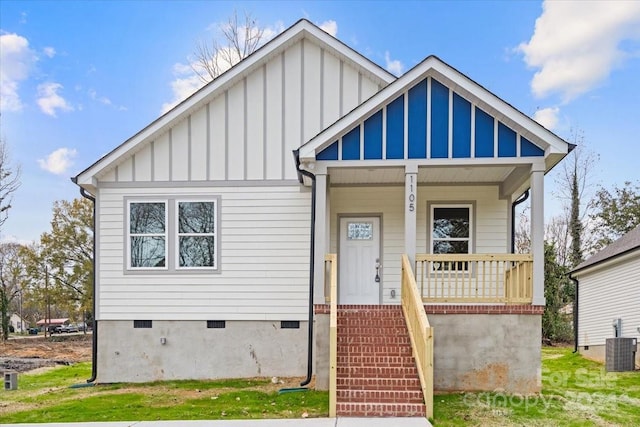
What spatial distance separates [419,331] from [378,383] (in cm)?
96

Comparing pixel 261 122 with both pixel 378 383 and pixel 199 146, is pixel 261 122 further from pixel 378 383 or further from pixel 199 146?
pixel 378 383

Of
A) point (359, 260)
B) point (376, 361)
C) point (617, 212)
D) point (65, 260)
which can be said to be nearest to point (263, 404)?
point (376, 361)

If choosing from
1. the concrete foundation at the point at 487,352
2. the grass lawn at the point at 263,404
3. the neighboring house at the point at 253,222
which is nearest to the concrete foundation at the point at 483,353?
the concrete foundation at the point at 487,352

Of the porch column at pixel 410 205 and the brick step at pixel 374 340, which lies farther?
the porch column at pixel 410 205

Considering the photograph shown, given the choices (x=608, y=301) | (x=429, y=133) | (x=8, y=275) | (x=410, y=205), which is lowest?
(x=8, y=275)

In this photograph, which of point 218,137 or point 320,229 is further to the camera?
point 218,137

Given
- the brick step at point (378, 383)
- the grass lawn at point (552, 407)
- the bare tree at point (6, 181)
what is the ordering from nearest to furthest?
1. the grass lawn at point (552, 407)
2. the brick step at point (378, 383)
3. the bare tree at point (6, 181)

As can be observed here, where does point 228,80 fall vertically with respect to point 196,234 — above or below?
above

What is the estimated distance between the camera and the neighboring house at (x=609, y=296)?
1282 cm

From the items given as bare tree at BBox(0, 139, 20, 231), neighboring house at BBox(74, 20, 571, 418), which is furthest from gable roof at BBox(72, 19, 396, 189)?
bare tree at BBox(0, 139, 20, 231)

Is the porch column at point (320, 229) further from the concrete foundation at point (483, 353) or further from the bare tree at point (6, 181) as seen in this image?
the bare tree at point (6, 181)

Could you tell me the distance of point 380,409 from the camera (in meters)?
6.09

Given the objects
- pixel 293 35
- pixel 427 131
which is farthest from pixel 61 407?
pixel 293 35

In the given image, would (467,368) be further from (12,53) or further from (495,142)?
(12,53)
